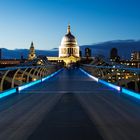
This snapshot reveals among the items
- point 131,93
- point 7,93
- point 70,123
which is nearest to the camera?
point 70,123

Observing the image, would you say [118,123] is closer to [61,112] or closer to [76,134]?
[76,134]

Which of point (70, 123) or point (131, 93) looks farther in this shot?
point (131, 93)

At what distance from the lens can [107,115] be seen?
874 cm

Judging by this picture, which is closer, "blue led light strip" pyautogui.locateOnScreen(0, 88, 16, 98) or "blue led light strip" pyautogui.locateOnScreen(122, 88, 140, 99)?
"blue led light strip" pyautogui.locateOnScreen(122, 88, 140, 99)

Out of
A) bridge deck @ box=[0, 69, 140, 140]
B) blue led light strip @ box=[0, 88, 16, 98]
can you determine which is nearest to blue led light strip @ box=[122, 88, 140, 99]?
bridge deck @ box=[0, 69, 140, 140]

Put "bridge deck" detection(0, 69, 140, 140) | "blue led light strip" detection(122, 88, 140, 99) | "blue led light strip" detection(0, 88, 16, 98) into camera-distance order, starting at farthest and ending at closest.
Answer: "blue led light strip" detection(0, 88, 16, 98) → "blue led light strip" detection(122, 88, 140, 99) → "bridge deck" detection(0, 69, 140, 140)

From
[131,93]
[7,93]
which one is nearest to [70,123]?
[131,93]

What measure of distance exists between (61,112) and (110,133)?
9.70 feet

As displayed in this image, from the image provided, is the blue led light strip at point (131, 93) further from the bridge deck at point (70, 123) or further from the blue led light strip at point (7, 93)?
the blue led light strip at point (7, 93)

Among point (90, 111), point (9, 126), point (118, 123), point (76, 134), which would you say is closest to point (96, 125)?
point (118, 123)

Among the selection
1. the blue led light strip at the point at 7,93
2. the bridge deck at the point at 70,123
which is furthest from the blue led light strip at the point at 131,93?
the blue led light strip at the point at 7,93

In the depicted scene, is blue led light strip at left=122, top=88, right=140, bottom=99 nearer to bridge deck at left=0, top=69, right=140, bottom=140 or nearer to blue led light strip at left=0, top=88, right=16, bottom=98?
bridge deck at left=0, top=69, right=140, bottom=140

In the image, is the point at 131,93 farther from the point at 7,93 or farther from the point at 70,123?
the point at 70,123

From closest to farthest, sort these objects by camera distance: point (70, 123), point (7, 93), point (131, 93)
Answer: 1. point (70, 123)
2. point (131, 93)
3. point (7, 93)
